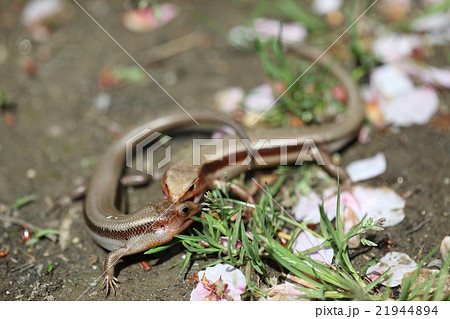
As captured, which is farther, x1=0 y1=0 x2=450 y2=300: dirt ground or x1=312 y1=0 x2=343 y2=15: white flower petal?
x1=312 y1=0 x2=343 y2=15: white flower petal

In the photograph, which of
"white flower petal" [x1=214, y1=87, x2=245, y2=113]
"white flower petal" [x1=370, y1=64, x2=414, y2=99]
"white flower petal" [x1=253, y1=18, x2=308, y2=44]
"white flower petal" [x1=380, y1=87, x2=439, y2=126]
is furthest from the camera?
"white flower petal" [x1=253, y1=18, x2=308, y2=44]

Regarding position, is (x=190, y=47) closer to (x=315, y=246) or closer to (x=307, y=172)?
(x=307, y=172)

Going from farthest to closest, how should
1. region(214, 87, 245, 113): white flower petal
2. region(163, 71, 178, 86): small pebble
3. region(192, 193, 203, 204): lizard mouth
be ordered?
region(163, 71, 178, 86): small pebble → region(214, 87, 245, 113): white flower petal → region(192, 193, 203, 204): lizard mouth

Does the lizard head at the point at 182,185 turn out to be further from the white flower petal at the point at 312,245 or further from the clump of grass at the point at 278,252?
the white flower petal at the point at 312,245

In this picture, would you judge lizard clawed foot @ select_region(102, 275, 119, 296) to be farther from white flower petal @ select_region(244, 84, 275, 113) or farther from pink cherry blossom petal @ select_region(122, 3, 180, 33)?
pink cherry blossom petal @ select_region(122, 3, 180, 33)

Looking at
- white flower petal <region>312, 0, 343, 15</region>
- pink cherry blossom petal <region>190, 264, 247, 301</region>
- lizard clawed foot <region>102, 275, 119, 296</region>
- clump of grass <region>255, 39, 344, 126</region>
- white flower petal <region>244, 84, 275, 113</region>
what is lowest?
lizard clawed foot <region>102, 275, 119, 296</region>

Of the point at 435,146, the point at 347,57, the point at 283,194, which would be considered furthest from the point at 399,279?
the point at 347,57

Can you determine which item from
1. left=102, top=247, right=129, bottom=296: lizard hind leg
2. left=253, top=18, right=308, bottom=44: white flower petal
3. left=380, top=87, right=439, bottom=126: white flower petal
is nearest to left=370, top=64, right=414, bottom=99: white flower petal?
left=380, top=87, right=439, bottom=126: white flower petal
